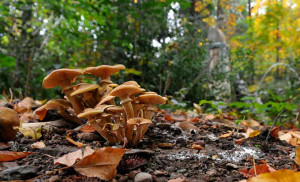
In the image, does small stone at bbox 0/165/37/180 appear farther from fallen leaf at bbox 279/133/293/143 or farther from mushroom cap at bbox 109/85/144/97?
fallen leaf at bbox 279/133/293/143

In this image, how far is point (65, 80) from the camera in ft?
6.34

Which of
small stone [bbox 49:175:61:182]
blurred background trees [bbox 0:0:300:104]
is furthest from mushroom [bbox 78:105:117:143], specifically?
blurred background trees [bbox 0:0:300:104]

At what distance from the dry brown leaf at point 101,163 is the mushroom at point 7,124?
723mm

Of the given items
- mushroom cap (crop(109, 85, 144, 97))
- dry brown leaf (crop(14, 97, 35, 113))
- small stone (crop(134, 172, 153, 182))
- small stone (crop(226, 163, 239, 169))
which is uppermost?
mushroom cap (crop(109, 85, 144, 97))

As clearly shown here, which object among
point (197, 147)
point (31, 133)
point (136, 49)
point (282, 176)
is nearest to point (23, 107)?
point (31, 133)

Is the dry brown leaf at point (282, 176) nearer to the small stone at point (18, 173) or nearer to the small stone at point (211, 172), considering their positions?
the small stone at point (211, 172)

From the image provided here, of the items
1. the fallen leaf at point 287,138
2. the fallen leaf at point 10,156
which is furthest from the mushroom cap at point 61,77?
the fallen leaf at point 287,138

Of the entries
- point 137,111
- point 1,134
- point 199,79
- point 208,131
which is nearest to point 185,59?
point 199,79

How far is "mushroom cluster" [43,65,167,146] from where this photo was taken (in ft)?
5.38

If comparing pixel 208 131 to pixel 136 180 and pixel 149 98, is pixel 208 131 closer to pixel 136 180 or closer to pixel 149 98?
pixel 149 98

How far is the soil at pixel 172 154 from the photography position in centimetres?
136

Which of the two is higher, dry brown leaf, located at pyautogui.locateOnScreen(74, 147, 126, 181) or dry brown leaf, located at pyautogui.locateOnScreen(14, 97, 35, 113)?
dry brown leaf, located at pyautogui.locateOnScreen(14, 97, 35, 113)

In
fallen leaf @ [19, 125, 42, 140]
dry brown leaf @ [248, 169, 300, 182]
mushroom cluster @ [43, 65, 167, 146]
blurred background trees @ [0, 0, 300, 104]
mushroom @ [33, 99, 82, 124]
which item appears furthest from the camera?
blurred background trees @ [0, 0, 300, 104]

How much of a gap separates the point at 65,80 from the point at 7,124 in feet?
1.63
